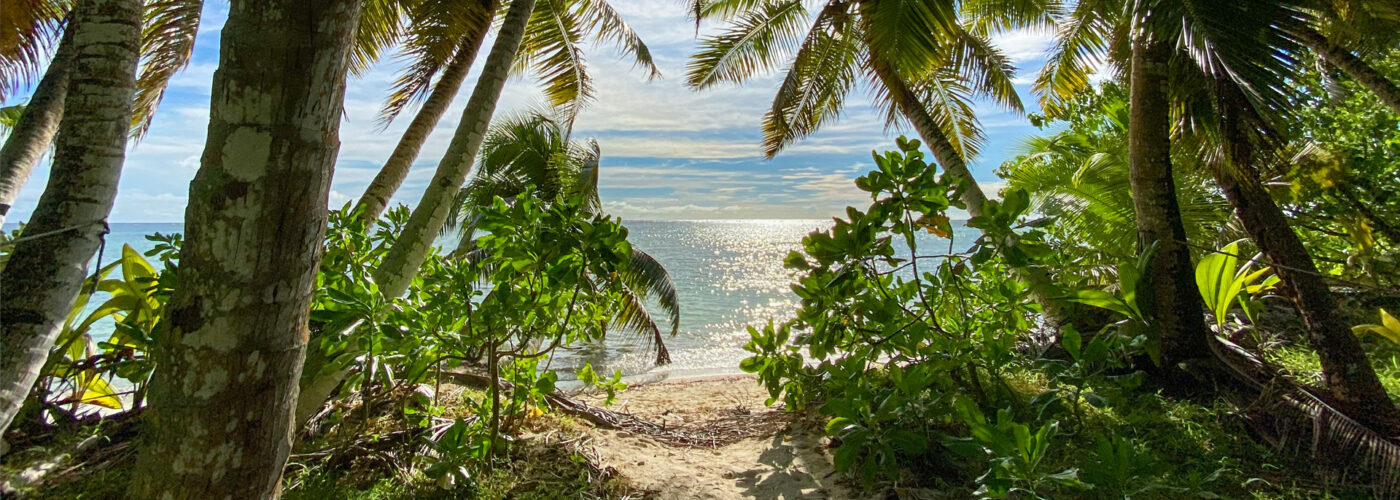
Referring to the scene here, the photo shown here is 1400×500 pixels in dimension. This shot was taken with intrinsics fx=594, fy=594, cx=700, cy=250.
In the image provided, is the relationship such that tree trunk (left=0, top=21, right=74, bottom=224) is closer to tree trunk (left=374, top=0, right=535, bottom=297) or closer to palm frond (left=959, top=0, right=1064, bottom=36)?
tree trunk (left=374, top=0, right=535, bottom=297)

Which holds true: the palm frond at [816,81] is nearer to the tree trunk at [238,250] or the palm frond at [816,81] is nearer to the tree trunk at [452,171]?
the tree trunk at [452,171]

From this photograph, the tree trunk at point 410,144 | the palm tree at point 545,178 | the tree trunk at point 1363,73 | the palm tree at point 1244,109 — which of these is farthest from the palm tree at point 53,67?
the tree trunk at point 1363,73

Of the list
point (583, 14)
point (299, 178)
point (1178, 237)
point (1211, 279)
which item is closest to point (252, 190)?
point (299, 178)

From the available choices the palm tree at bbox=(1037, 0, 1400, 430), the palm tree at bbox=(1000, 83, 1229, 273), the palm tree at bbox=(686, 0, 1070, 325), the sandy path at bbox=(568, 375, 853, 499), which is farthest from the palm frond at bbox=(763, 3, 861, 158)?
the sandy path at bbox=(568, 375, 853, 499)

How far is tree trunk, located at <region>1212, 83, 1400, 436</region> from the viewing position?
327 cm

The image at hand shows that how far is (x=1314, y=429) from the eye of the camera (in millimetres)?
3186

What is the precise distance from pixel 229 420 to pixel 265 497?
21 cm

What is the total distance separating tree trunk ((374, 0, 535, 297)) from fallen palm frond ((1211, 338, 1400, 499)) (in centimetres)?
463

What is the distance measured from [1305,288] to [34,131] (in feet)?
23.6

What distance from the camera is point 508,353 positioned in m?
2.56

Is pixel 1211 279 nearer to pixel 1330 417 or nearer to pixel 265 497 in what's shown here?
pixel 1330 417

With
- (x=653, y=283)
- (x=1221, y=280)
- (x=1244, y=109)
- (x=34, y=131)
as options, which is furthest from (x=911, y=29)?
(x=34, y=131)

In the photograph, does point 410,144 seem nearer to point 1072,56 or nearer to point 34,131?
point 34,131

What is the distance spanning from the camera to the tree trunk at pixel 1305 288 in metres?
3.27
